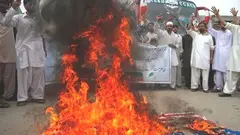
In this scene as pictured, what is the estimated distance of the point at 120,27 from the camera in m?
4.63

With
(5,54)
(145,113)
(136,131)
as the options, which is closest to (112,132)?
(136,131)

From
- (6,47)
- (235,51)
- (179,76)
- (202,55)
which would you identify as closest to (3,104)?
(6,47)

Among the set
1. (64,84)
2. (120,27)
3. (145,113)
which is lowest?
(145,113)

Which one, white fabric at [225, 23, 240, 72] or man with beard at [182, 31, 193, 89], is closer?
white fabric at [225, 23, 240, 72]

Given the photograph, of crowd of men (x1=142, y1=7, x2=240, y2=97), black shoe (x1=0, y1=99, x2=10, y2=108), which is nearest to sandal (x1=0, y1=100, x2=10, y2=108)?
black shoe (x1=0, y1=99, x2=10, y2=108)

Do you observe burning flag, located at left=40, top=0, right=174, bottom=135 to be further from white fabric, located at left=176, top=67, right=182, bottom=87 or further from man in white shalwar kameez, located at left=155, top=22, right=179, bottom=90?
white fabric, located at left=176, top=67, right=182, bottom=87

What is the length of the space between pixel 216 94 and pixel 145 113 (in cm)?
489

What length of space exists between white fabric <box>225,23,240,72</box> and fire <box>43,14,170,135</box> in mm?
4539

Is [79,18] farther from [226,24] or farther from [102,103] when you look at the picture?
[226,24]

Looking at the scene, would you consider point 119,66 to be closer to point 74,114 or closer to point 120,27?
point 120,27

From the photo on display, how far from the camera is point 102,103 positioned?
441 centimetres

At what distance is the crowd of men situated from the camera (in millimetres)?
9305

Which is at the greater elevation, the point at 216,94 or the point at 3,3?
the point at 3,3

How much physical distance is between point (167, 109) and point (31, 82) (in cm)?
326
